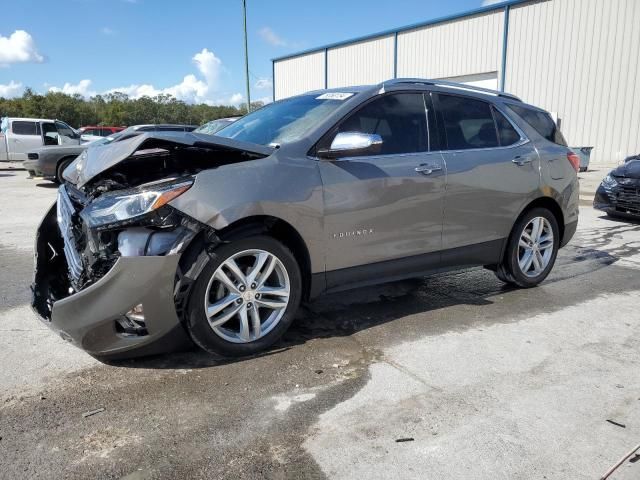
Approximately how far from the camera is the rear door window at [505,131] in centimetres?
459

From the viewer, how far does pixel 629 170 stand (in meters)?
8.61

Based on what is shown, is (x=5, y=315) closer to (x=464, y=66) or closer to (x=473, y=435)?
(x=473, y=435)

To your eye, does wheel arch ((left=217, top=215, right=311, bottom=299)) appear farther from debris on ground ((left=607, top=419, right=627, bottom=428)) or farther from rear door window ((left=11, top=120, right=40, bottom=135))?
rear door window ((left=11, top=120, right=40, bottom=135))

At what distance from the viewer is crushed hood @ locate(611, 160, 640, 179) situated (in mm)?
8492

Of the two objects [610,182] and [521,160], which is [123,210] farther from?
[610,182]

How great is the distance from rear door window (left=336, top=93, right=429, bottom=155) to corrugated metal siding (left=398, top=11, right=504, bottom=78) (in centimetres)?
2190

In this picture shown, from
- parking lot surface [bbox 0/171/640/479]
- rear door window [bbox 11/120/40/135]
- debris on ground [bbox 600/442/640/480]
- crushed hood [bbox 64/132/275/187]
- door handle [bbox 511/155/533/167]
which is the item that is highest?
rear door window [bbox 11/120/40/135]

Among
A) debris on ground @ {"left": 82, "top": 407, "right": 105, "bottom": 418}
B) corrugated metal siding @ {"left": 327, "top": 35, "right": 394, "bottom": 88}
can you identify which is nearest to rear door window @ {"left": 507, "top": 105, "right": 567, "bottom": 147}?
debris on ground @ {"left": 82, "top": 407, "right": 105, "bottom": 418}

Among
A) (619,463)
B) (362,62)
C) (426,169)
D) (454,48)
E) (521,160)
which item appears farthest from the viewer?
(362,62)

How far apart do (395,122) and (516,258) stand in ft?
5.92

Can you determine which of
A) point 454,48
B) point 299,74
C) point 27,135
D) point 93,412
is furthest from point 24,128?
point 93,412

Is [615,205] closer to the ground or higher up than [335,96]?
closer to the ground

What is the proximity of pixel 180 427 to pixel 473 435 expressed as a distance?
1.40m

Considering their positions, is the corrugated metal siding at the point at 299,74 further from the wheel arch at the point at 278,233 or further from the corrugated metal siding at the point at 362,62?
the wheel arch at the point at 278,233
